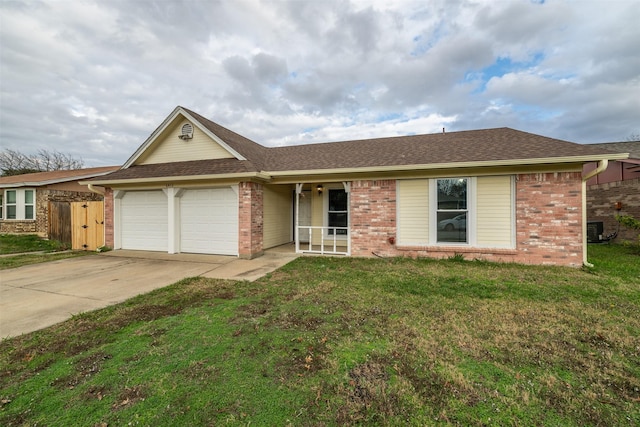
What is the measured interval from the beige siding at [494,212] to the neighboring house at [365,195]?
27mm

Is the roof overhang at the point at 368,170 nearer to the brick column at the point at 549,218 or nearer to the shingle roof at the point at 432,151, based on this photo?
the shingle roof at the point at 432,151

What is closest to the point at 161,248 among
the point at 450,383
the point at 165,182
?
the point at 165,182

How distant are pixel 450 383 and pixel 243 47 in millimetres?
14211

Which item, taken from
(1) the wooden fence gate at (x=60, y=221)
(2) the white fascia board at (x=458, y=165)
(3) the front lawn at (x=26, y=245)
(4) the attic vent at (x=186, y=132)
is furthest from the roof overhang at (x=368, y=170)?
(3) the front lawn at (x=26, y=245)

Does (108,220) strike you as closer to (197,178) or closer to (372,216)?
(197,178)

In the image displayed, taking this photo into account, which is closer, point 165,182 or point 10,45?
point 165,182

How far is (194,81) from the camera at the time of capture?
45.4 ft

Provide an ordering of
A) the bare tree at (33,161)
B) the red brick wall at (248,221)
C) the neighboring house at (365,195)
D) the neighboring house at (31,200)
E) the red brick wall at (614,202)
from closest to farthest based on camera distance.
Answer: the neighboring house at (365,195), the red brick wall at (248,221), the red brick wall at (614,202), the neighboring house at (31,200), the bare tree at (33,161)

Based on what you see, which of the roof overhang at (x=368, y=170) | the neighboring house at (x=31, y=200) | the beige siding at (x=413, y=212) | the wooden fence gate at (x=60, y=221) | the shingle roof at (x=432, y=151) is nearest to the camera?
the roof overhang at (x=368, y=170)

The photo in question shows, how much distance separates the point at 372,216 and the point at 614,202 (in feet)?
39.4

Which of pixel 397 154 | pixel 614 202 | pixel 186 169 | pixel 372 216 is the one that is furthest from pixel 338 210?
pixel 614 202

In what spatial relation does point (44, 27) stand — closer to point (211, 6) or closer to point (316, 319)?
point (211, 6)

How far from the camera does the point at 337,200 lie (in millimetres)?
10180

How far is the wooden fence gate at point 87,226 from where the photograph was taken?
10508mm
